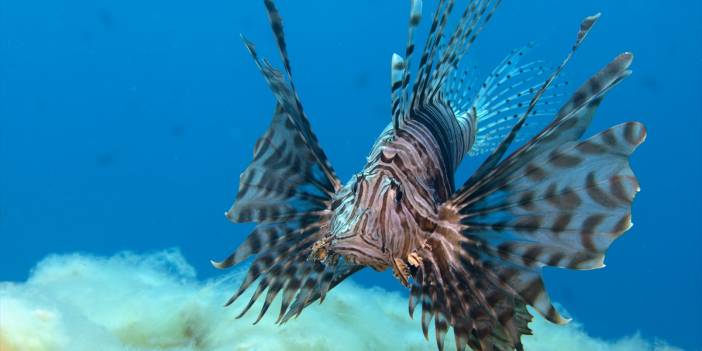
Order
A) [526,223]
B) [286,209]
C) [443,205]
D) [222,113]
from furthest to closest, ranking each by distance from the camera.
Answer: [222,113]
[286,209]
[443,205]
[526,223]

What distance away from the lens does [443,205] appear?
9.67ft

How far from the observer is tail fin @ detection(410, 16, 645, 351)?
2369 mm

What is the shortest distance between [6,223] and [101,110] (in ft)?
36.2

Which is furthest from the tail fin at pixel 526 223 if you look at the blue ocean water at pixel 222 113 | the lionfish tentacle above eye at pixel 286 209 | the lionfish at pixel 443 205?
the blue ocean water at pixel 222 113

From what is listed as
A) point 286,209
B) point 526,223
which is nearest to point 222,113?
point 286,209

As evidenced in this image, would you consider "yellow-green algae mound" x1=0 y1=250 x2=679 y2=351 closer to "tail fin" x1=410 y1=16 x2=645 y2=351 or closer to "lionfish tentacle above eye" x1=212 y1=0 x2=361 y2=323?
"lionfish tentacle above eye" x1=212 y1=0 x2=361 y2=323

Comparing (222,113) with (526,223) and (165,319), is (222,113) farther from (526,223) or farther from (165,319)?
(526,223)

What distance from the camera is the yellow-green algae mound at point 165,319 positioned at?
2.74 meters

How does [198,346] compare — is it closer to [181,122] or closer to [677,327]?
[677,327]

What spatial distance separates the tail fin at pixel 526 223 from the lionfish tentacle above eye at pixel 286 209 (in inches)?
27.9

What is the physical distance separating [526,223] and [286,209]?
1.43 metres

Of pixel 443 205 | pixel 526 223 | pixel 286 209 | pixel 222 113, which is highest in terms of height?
pixel 222 113

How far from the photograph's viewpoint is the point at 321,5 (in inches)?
1626

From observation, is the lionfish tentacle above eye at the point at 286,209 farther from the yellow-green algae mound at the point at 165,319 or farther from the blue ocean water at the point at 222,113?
the blue ocean water at the point at 222,113
